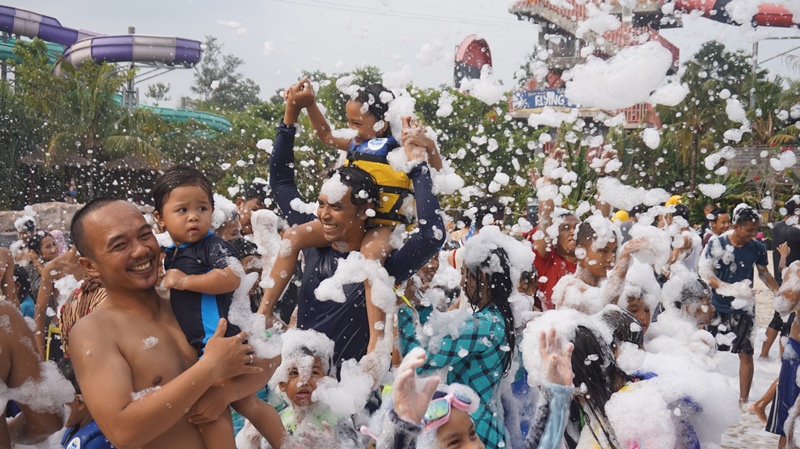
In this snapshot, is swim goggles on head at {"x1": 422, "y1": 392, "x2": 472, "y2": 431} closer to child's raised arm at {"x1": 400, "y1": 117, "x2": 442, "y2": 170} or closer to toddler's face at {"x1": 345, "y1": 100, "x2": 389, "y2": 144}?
child's raised arm at {"x1": 400, "y1": 117, "x2": 442, "y2": 170}

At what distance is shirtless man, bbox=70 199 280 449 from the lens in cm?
202

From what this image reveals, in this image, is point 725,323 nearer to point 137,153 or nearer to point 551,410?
point 551,410

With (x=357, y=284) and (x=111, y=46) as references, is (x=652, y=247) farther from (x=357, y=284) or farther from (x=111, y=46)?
(x=111, y=46)

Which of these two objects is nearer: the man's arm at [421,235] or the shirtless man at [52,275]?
the man's arm at [421,235]

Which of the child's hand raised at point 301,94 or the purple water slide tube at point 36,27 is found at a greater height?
the purple water slide tube at point 36,27

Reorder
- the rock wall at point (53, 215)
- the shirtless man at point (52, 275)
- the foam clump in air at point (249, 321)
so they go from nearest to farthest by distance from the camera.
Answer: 1. the foam clump in air at point (249, 321)
2. the shirtless man at point (52, 275)
3. the rock wall at point (53, 215)

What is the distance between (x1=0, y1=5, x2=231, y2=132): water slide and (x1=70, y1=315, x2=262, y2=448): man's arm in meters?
28.9

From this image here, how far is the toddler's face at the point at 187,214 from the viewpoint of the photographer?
2895mm

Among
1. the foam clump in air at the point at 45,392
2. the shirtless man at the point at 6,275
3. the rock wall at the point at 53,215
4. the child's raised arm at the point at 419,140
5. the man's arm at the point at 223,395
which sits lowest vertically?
the rock wall at the point at 53,215

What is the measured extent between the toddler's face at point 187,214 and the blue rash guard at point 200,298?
5cm

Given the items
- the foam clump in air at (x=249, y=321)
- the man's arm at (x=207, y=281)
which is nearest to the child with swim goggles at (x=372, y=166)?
the foam clump in air at (x=249, y=321)

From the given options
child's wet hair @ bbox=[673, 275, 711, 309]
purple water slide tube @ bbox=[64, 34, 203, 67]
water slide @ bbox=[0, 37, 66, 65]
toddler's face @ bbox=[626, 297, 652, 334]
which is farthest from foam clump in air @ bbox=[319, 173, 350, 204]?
water slide @ bbox=[0, 37, 66, 65]

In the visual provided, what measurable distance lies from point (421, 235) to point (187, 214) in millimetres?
897

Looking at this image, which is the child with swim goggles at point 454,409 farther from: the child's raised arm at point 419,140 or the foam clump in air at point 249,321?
the child's raised arm at point 419,140
